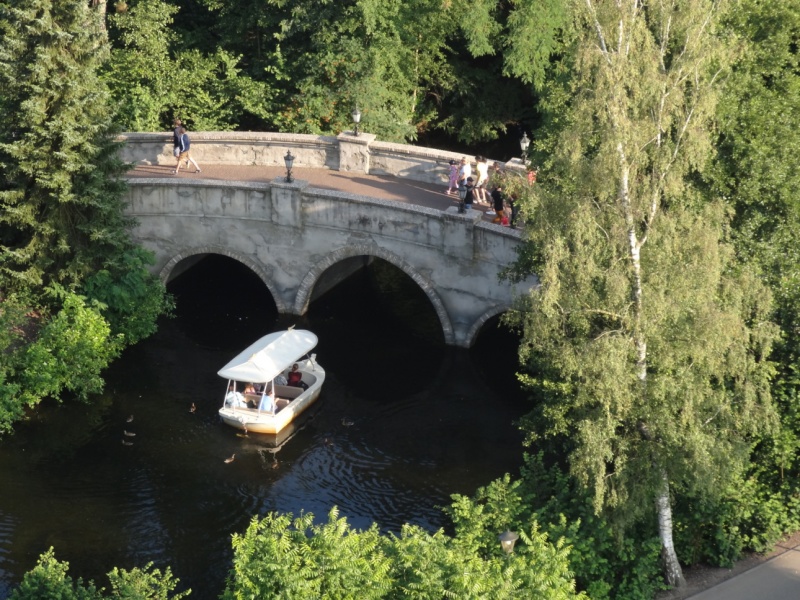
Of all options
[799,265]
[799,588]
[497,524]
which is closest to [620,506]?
[497,524]

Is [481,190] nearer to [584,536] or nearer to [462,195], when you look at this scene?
[462,195]

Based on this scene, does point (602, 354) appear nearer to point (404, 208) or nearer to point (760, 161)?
point (760, 161)

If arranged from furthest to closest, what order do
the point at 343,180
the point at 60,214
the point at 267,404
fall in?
the point at 343,180 → the point at 60,214 → the point at 267,404

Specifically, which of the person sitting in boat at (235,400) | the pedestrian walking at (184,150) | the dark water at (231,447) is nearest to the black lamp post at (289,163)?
the pedestrian walking at (184,150)

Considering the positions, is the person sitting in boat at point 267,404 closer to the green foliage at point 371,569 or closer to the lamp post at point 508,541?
the lamp post at point 508,541

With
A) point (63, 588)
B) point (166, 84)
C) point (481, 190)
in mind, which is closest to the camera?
point (63, 588)

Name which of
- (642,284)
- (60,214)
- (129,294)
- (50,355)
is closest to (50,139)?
(60,214)
